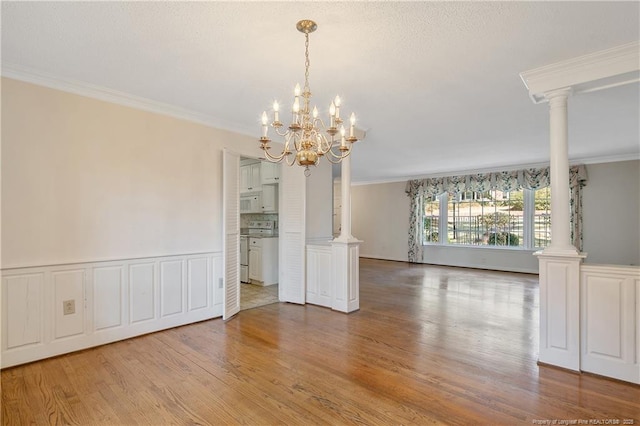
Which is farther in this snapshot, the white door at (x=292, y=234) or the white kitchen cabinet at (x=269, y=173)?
the white kitchen cabinet at (x=269, y=173)

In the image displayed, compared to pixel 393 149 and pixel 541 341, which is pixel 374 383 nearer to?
pixel 541 341

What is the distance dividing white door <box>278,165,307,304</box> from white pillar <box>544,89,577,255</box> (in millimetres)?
2961

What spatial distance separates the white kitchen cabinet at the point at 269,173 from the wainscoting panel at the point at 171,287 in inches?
102

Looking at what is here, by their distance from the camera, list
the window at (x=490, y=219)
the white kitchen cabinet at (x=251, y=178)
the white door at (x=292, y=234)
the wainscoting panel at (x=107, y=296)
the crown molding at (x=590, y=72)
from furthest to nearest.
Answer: the window at (x=490, y=219) < the white kitchen cabinet at (x=251, y=178) < the white door at (x=292, y=234) < the wainscoting panel at (x=107, y=296) < the crown molding at (x=590, y=72)

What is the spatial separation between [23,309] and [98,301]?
1.74ft

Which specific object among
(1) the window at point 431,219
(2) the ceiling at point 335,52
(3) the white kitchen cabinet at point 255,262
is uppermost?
(2) the ceiling at point 335,52

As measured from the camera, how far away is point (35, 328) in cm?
275

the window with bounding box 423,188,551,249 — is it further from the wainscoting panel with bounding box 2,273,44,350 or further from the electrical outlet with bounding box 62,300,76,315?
the wainscoting panel with bounding box 2,273,44,350

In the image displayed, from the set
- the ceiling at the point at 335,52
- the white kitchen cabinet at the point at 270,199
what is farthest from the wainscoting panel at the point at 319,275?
the ceiling at the point at 335,52

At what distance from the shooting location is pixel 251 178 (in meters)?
6.50

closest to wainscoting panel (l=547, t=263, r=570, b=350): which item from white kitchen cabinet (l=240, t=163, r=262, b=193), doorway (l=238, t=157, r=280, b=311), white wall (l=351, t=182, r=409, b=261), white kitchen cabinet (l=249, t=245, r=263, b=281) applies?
doorway (l=238, t=157, r=280, b=311)

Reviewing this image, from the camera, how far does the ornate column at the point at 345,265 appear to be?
4.25 metres

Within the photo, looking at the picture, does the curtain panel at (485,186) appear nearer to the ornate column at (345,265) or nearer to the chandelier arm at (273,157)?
the ornate column at (345,265)

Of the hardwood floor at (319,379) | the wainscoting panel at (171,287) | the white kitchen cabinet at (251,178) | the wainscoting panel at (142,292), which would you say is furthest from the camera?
the white kitchen cabinet at (251,178)
